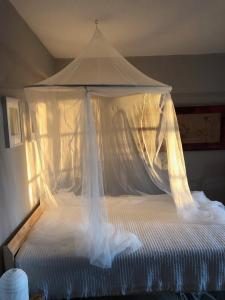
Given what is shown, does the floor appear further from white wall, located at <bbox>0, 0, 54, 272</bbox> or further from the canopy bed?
white wall, located at <bbox>0, 0, 54, 272</bbox>

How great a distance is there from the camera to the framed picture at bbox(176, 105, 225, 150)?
13.3ft

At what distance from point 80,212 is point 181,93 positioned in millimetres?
2447

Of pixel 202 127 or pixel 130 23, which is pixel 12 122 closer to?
pixel 130 23

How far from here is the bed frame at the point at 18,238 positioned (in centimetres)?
198

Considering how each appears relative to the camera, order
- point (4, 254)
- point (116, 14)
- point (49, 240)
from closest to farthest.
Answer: point (4, 254), point (49, 240), point (116, 14)

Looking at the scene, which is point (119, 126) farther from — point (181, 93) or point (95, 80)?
point (181, 93)

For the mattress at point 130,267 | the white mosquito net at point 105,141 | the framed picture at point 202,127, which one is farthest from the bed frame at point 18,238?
the framed picture at point 202,127

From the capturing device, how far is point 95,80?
8.42 feet

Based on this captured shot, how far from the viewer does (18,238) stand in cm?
219

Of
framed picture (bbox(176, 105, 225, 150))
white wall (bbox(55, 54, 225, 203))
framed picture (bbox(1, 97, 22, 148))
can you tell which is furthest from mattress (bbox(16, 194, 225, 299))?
white wall (bbox(55, 54, 225, 203))

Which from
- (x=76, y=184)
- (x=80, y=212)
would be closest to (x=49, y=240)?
(x=80, y=212)

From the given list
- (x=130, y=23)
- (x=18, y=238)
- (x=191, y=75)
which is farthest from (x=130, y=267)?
(x=191, y=75)

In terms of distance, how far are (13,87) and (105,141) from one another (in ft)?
3.20

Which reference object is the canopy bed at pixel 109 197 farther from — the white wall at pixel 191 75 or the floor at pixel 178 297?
the white wall at pixel 191 75
